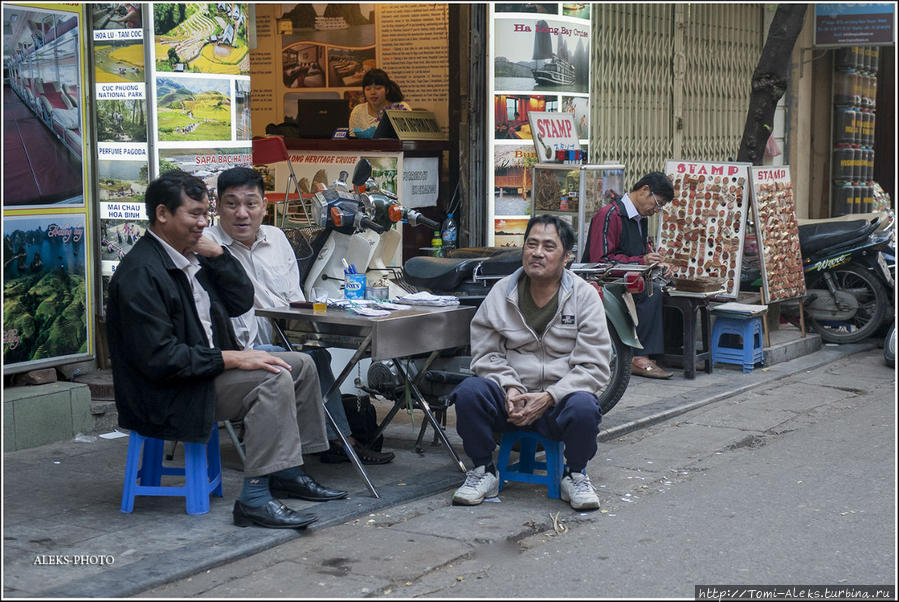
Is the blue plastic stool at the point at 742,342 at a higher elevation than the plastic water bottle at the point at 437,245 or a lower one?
lower

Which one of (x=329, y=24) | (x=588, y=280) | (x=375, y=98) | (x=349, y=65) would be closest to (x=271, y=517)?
(x=588, y=280)

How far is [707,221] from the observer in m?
9.16

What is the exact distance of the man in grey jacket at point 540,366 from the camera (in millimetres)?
5434

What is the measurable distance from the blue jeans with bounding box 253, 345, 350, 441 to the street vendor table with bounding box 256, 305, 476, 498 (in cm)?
7

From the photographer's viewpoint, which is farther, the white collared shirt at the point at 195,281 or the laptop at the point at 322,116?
the laptop at the point at 322,116

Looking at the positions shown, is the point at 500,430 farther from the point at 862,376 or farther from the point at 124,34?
the point at 862,376

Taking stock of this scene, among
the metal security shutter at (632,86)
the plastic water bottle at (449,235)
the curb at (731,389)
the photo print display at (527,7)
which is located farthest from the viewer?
the metal security shutter at (632,86)

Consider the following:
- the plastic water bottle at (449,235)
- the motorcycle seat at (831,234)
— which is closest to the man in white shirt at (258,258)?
the plastic water bottle at (449,235)

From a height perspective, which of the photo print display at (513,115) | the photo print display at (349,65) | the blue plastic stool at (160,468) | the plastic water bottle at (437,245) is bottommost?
the blue plastic stool at (160,468)

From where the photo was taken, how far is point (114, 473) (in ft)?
19.2

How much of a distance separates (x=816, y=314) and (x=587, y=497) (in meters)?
5.61

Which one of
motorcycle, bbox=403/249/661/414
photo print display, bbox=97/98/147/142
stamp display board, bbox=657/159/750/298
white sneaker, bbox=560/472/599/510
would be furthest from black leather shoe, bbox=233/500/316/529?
stamp display board, bbox=657/159/750/298

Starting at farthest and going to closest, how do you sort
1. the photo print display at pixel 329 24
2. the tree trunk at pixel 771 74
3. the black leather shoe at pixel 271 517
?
the photo print display at pixel 329 24, the tree trunk at pixel 771 74, the black leather shoe at pixel 271 517

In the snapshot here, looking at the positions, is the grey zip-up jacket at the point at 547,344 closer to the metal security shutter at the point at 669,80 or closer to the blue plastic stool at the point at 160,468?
the blue plastic stool at the point at 160,468
